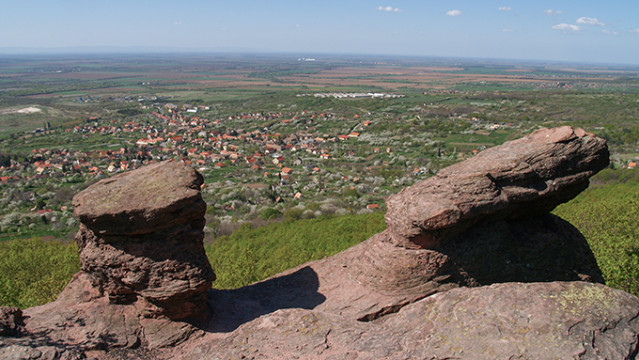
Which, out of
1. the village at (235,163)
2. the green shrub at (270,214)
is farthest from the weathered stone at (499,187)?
the green shrub at (270,214)

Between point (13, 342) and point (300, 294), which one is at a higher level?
point (13, 342)

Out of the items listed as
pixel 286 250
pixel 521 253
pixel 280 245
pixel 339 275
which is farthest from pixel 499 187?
pixel 280 245

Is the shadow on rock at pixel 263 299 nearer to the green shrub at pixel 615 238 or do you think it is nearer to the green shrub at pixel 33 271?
the green shrub at pixel 33 271

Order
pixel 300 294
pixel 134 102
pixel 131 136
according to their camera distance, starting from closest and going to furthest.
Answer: pixel 300 294
pixel 131 136
pixel 134 102

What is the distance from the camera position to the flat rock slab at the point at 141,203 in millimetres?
13141

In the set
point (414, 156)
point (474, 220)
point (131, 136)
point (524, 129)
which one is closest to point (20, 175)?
point (131, 136)

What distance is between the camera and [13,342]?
10758mm

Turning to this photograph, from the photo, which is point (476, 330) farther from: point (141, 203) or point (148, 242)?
point (141, 203)

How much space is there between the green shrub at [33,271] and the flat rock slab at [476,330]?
710 inches

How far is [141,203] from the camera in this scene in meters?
13.3

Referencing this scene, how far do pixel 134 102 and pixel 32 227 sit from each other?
14552cm

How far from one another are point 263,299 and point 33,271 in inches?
949

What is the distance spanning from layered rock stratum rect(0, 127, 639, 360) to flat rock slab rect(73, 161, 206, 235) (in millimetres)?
45

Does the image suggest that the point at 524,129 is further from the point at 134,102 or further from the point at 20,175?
the point at 134,102
